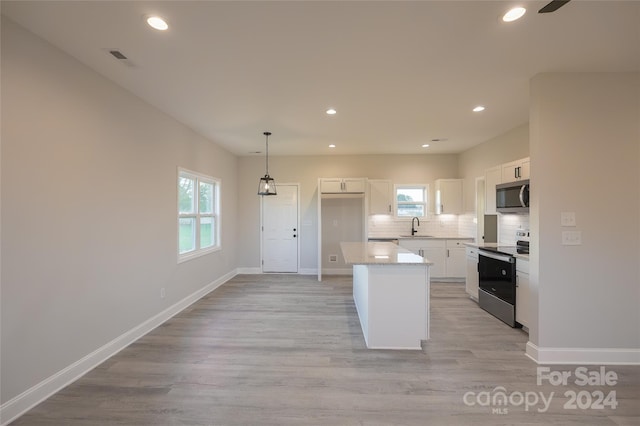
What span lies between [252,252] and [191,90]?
4149mm

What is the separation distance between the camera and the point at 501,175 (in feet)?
13.3

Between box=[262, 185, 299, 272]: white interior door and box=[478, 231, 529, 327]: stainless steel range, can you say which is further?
box=[262, 185, 299, 272]: white interior door

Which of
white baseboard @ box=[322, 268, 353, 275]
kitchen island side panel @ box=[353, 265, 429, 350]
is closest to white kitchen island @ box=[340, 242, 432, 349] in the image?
kitchen island side panel @ box=[353, 265, 429, 350]

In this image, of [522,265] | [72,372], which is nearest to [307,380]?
[72,372]

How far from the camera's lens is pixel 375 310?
291 cm

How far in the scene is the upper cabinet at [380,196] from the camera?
6.09 m

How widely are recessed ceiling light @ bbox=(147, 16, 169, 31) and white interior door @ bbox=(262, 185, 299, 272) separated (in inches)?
179

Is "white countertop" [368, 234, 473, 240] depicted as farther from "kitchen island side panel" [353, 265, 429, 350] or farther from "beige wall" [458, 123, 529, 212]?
"kitchen island side panel" [353, 265, 429, 350]

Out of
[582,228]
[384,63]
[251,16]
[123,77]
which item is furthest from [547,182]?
[123,77]

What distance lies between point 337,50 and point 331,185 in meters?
3.81

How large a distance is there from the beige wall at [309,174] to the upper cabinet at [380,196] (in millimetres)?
239

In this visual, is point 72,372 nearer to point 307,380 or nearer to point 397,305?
point 307,380

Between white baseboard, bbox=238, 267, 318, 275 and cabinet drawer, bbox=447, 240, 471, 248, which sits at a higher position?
cabinet drawer, bbox=447, 240, 471, 248

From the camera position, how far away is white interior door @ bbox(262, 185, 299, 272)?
21.3 feet
